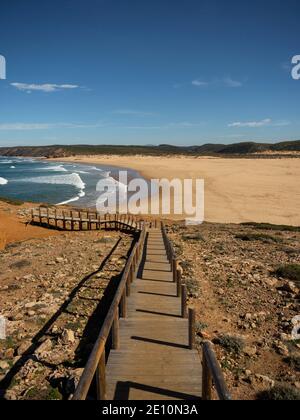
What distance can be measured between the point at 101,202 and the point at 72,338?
31.1 metres

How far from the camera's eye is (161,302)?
9.23m

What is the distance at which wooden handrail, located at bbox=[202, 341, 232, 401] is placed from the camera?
386cm

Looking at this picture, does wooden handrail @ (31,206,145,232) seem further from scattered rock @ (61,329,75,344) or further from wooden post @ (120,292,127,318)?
wooden post @ (120,292,127,318)

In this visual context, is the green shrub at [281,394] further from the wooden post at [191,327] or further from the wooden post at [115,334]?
the wooden post at [115,334]

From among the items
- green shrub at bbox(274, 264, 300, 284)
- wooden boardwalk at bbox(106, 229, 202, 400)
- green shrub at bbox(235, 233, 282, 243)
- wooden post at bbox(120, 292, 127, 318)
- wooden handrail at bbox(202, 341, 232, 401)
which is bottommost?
green shrub at bbox(235, 233, 282, 243)

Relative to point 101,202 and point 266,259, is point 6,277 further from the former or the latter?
point 101,202

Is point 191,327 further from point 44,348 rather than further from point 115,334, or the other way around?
point 44,348

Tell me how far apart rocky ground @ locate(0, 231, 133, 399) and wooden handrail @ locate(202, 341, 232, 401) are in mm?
2875

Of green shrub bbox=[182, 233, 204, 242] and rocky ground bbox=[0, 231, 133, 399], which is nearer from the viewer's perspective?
rocky ground bbox=[0, 231, 133, 399]

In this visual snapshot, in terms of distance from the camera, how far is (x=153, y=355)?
6.50m

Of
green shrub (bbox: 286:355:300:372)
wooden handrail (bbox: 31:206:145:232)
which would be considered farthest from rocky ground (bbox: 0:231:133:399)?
green shrub (bbox: 286:355:300:372)

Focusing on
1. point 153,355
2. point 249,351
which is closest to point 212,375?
point 153,355

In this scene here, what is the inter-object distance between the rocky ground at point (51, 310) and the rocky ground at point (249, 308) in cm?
302
